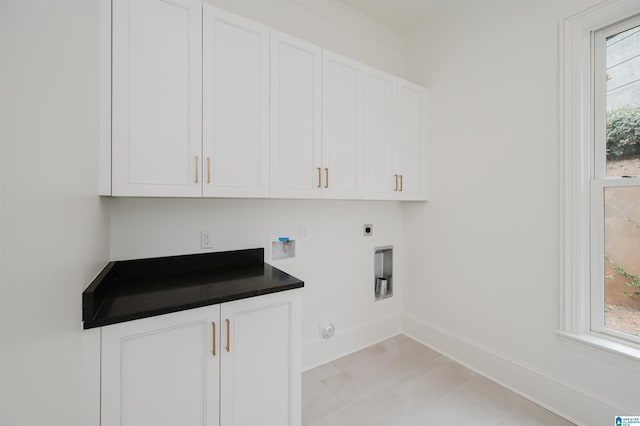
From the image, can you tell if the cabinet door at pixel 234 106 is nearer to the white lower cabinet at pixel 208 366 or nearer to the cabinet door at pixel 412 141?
the white lower cabinet at pixel 208 366

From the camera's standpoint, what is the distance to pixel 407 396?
6.03ft

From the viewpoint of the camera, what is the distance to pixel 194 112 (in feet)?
4.61

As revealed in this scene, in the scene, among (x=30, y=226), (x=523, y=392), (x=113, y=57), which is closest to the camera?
(x=30, y=226)

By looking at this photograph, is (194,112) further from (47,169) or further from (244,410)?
(244,410)

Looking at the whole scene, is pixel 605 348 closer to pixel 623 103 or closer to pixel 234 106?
pixel 623 103

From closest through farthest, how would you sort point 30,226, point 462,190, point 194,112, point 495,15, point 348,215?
point 30,226 < point 194,112 < point 495,15 < point 462,190 < point 348,215

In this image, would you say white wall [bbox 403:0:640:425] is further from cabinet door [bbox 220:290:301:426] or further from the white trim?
the white trim

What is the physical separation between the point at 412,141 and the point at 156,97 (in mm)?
1935

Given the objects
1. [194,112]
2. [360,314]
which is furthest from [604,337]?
[194,112]

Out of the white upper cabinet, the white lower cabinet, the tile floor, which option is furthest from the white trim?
the tile floor

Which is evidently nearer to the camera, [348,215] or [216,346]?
[216,346]

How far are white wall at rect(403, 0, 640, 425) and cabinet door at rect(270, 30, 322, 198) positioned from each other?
125 centimetres

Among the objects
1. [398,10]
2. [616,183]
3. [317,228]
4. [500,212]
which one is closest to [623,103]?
[616,183]

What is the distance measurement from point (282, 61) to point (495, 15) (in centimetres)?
166
